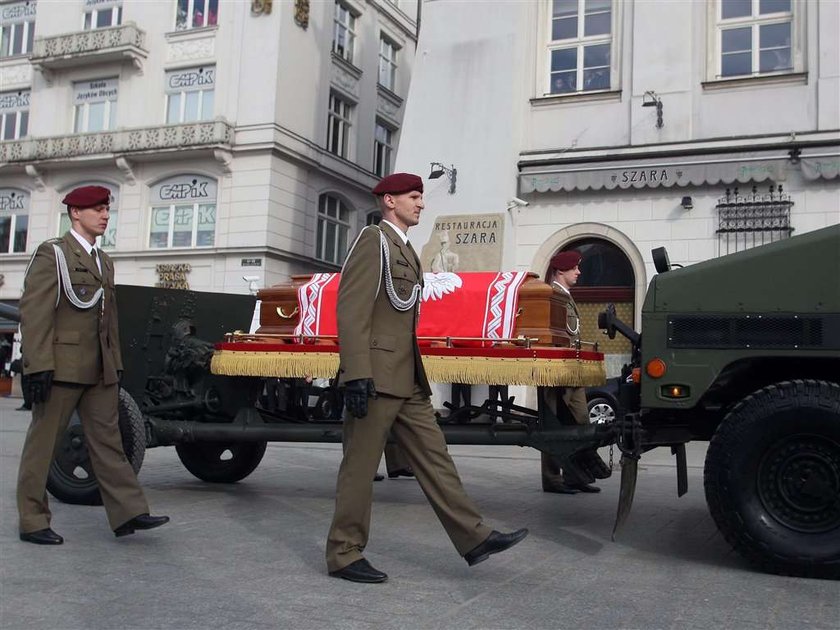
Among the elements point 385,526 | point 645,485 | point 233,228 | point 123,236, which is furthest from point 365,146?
point 385,526

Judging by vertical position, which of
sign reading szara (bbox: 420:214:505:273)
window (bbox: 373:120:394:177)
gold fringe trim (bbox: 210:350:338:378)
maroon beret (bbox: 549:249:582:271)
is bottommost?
gold fringe trim (bbox: 210:350:338:378)

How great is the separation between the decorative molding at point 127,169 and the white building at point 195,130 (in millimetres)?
67

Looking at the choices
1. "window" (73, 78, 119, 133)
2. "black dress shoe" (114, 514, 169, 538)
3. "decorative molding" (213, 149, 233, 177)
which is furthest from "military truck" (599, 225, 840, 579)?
"window" (73, 78, 119, 133)

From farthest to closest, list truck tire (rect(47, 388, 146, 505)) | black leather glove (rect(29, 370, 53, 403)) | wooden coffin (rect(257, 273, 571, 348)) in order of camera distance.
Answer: truck tire (rect(47, 388, 146, 505)) < wooden coffin (rect(257, 273, 571, 348)) < black leather glove (rect(29, 370, 53, 403))

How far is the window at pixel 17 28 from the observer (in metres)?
31.3

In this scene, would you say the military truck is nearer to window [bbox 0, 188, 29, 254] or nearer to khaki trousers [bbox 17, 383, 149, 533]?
khaki trousers [bbox 17, 383, 149, 533]

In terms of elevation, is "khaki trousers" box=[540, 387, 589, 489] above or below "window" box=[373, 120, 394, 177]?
below

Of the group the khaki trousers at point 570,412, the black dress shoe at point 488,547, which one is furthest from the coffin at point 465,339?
the black dress shoe at point 488,547

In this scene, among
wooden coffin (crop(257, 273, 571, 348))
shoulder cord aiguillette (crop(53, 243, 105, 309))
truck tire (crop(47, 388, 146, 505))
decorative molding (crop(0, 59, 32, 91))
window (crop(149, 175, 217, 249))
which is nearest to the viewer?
shoulder cord aiguillette (crop(53, 243, 105, 309))

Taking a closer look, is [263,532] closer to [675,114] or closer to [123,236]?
[675,114]

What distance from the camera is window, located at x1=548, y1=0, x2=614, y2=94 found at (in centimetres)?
1611

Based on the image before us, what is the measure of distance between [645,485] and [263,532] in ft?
13.6

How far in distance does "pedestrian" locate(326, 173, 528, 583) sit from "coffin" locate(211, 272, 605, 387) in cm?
115

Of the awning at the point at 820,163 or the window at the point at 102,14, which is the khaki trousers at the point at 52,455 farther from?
the window at the point at 102,14
